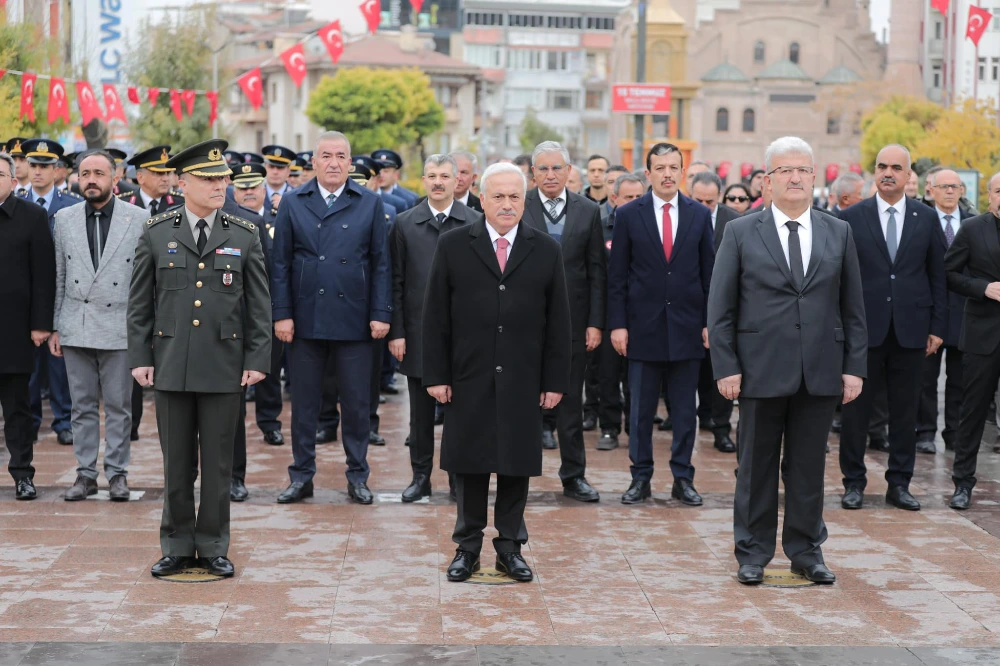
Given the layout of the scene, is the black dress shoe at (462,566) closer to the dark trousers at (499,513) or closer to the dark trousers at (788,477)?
the dark trousers at (499,513)

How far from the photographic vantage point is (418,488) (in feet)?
31.2

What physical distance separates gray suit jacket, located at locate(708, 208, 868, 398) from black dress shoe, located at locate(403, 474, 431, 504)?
263cm

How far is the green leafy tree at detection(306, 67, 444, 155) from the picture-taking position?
250 feet

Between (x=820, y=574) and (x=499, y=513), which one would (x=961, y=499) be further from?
(x=499, y=513)

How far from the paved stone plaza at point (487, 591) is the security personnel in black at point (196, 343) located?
0.37m

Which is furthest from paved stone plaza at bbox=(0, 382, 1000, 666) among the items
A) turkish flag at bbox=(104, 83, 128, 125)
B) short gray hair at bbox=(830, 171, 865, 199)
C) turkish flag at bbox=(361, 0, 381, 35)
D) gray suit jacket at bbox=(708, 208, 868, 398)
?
turkish flag at bbox=(104, 83, 128, 125)

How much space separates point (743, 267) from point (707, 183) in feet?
16.0

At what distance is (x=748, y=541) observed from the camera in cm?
755

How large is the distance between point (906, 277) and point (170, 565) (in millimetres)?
5198

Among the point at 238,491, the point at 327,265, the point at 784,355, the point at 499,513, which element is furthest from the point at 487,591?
the point at 327,265

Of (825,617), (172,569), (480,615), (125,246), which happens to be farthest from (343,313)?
(825,617)

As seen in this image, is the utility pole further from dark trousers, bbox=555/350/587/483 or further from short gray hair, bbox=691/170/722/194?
dark trousers, bbox=555/350/587/483

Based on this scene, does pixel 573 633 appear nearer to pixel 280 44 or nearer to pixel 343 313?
pixel 343 313

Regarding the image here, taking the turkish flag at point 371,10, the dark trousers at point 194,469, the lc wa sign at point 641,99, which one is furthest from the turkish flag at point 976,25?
the dark trousers at point 194,469
